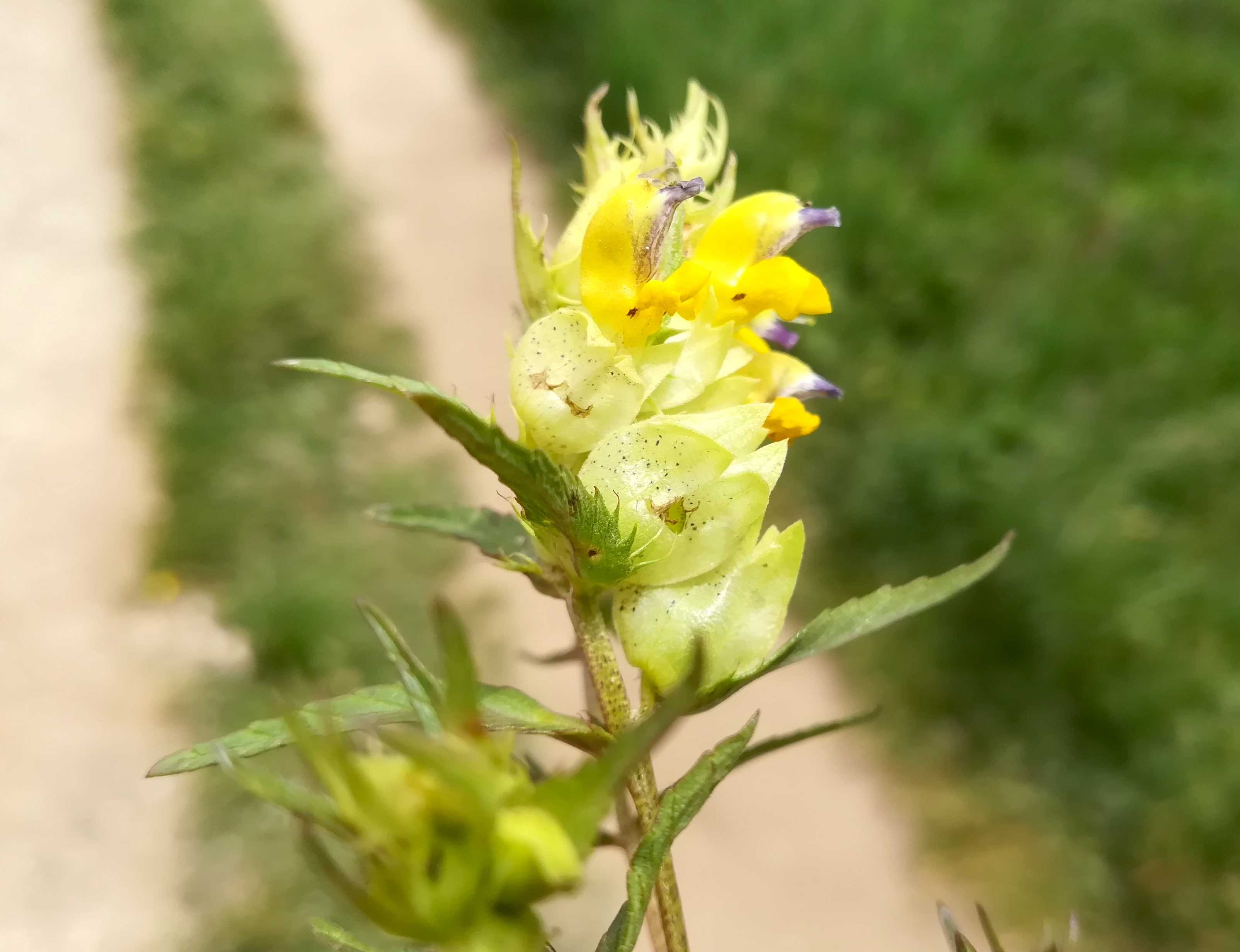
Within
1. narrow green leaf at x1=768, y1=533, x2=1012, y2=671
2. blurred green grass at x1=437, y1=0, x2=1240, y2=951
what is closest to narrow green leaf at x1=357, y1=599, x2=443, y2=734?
narrow green leaf at x1=768, y1=533, x2=1012, y2=671

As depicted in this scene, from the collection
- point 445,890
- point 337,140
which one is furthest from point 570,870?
point 337,140

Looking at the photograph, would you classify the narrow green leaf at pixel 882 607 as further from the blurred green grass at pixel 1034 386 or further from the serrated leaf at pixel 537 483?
the blurred green grass at pixel 1034 386

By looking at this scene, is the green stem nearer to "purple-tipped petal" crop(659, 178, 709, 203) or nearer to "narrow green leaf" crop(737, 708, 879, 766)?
"narrow green leaf" crop(737, 708, 879, 766)

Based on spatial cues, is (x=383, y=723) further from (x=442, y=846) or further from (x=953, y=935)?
(x=953, y=935)

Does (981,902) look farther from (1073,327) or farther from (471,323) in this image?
(471,323)

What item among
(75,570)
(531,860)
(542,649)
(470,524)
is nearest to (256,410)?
(75,570)

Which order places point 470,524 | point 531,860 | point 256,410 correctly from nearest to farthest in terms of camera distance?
point 531,860 < point 470,524 < point 256,410

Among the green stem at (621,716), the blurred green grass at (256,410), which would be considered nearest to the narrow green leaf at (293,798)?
the green stem at (621,716)
